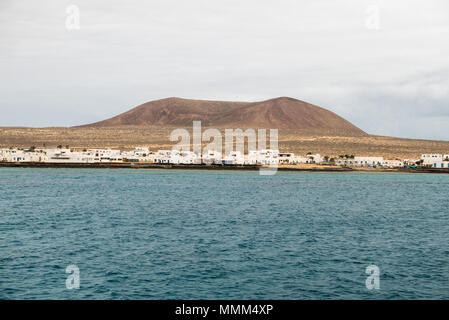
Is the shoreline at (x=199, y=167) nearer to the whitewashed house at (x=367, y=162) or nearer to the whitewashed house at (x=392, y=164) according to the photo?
the whitewashed house at (x=392, y=164)

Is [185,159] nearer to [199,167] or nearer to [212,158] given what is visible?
[212,158]

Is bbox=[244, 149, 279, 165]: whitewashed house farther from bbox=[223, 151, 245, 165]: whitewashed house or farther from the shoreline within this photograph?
the shoreline

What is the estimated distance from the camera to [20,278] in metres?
24.1

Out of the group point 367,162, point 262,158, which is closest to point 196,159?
point 262,158

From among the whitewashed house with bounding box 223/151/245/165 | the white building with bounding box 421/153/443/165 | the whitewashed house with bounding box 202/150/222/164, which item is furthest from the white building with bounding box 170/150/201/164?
the white building with bounding box 421/153/443/165

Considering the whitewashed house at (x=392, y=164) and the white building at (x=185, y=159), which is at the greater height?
the white building at (x=185, y=159)

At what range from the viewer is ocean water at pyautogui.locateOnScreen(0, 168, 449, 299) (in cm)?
2281

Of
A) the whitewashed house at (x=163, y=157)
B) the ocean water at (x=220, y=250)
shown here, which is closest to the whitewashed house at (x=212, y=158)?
the whitewashed house at (x=163, y=157)

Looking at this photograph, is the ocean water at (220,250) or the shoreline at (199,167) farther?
the shoreline at (199,167)

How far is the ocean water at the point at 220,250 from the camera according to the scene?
2281 centimetres

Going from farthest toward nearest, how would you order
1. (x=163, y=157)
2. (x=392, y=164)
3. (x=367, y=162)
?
(x=367, y=162), (x=163, y=157), (x=392, y=164)

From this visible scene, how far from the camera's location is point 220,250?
31219mm
